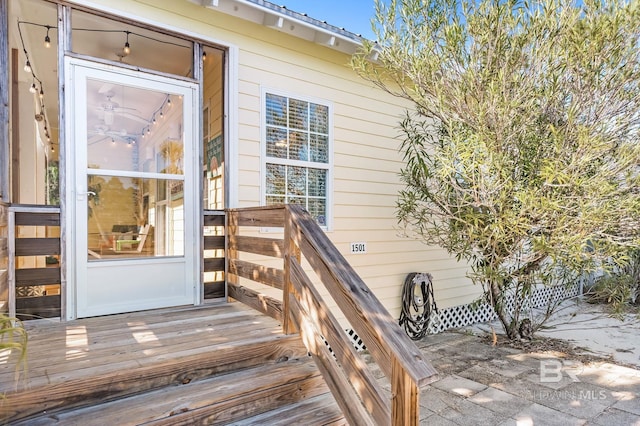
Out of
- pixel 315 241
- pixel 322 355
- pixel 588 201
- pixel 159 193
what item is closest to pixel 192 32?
pixel 159 193

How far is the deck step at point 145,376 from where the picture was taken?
1673 mm

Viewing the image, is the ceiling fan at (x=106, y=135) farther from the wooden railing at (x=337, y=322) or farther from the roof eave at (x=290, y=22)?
the roof eave at (x=290, y=22)

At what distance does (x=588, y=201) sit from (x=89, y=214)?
4.19 metres

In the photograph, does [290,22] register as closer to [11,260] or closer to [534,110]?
[534,110]

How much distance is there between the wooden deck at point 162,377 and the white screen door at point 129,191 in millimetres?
520

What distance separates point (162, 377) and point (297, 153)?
2.84m

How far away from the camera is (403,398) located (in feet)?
4.86

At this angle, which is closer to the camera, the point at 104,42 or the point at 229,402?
the point at 229,402

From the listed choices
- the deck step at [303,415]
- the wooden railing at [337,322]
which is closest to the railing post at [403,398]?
the wooden railing at [337,322]

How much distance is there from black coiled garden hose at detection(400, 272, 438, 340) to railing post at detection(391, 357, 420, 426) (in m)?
3.66

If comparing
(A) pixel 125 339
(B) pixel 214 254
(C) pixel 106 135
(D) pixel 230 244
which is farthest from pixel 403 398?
(C) pixel 106 135

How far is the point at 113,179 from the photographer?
313cm

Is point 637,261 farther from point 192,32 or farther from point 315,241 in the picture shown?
point 192,32

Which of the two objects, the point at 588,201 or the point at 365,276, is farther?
the point at 365,276
